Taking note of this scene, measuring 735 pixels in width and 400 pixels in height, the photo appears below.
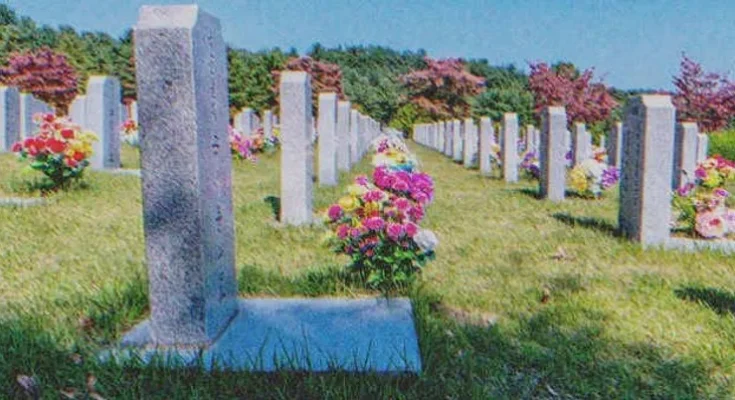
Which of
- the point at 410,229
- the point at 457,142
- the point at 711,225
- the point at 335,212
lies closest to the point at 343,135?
the point at 711,225

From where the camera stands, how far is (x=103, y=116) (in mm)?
11172

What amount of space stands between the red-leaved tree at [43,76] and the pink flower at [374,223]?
3615 cm

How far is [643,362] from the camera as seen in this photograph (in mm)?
3230

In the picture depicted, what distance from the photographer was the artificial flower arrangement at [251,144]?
49.8 ft

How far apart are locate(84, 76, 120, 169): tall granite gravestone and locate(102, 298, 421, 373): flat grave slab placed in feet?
27.9

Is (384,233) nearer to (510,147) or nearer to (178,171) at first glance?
(178,171)

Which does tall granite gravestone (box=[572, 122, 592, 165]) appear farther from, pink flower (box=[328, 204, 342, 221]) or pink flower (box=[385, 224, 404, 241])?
pink flower (box=[385, 224, 404, 241])

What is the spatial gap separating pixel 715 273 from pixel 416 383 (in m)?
3.41

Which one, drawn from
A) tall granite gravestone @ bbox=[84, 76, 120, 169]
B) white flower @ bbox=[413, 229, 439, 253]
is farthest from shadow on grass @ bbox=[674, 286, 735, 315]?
tall granite gravestone @ bbox=[84, 76, 120, 169]

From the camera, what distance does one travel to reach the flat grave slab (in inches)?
105

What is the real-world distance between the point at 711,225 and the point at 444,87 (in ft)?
147

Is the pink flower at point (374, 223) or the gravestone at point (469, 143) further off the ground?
the gravestone at point (469, 143)

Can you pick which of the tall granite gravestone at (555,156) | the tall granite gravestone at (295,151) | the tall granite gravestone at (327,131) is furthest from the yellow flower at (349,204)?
the tall granite gravestone at (555,156)

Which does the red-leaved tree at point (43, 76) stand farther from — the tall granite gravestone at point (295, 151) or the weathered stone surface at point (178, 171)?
the weathered stone surface at point (178, 171)
